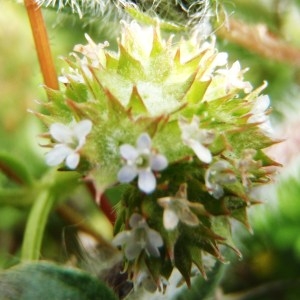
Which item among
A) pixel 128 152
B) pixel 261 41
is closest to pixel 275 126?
pixel 261 41

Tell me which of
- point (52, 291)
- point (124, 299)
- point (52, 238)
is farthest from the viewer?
point (52, 238)

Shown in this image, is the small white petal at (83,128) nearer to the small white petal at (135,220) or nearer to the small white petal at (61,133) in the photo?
the small white petal at (61,133)

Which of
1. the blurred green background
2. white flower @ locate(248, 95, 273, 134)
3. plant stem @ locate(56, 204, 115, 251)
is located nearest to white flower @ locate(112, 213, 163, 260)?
white flower @ locate(248, 95, 273, 134)

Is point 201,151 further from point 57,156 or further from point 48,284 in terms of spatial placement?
point 48,284

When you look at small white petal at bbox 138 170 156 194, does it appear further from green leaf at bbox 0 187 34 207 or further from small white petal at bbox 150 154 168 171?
green leaf at bbox 0 187 34 207

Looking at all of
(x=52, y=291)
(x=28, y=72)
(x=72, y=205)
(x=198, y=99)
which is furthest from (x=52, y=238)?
(x=198, y=99)

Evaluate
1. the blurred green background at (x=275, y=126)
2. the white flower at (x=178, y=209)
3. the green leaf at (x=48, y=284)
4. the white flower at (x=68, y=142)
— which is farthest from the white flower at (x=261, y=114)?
the blurred green background at (x=275, y=126)

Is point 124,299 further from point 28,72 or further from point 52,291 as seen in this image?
point 28,72

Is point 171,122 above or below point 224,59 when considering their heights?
below
